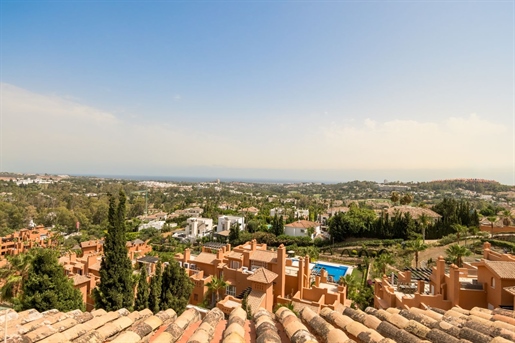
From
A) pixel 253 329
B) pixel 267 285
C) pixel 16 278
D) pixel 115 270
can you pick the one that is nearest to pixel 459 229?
pixel 267 285

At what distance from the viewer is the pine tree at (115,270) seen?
479 inches

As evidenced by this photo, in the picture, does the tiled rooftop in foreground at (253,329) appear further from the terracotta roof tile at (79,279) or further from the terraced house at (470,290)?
the terracotta roof tile at (79,279)

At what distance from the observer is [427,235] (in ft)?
107

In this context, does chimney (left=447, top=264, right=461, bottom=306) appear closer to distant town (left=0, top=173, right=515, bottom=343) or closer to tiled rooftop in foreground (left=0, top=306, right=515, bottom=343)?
distant town (left=0, top=173, right=515, bottom=343)

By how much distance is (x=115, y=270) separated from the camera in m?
12.5

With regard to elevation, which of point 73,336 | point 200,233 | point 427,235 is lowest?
point 200,233

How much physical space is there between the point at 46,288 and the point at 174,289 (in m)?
5.09

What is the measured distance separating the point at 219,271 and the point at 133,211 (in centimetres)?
5420

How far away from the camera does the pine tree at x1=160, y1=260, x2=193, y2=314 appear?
1272cm

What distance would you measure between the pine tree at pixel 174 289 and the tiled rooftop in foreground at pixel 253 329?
27.3ft

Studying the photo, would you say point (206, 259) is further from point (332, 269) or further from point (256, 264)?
point (332, 269)

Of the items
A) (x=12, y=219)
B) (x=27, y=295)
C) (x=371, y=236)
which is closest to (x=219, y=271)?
(x=27, y=295)

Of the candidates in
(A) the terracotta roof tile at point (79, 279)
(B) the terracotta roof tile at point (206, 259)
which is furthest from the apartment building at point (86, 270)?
(B) the terracotta roof tile at point (206, 259)

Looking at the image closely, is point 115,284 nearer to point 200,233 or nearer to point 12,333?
point 12,333
